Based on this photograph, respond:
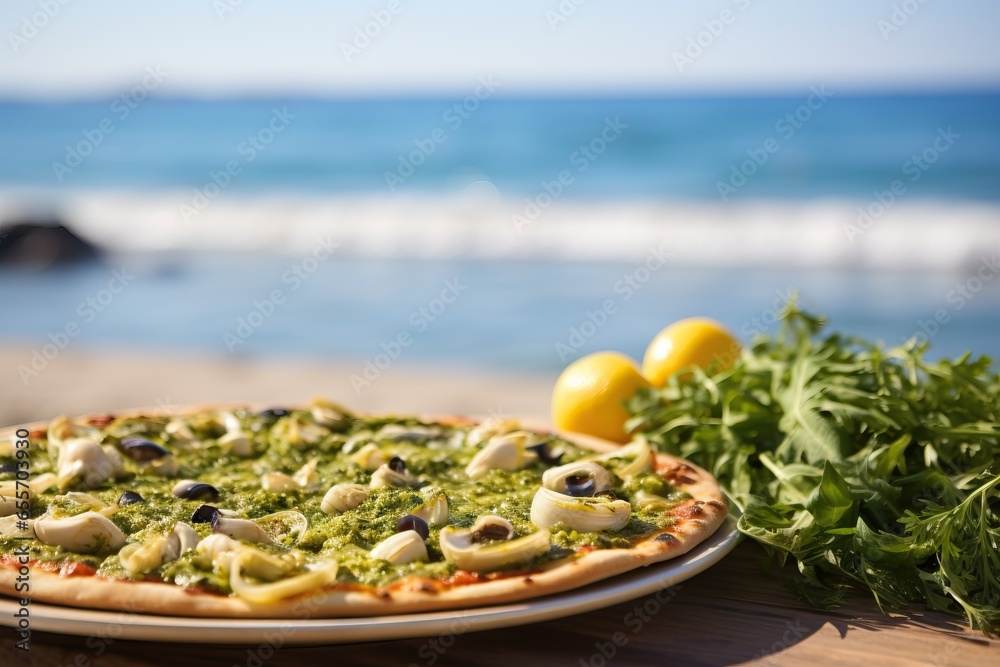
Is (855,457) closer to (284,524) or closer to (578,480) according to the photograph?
(578,480)

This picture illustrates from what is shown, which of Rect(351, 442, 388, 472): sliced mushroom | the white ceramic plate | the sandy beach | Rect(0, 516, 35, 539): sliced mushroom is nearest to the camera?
the white ceramic plate

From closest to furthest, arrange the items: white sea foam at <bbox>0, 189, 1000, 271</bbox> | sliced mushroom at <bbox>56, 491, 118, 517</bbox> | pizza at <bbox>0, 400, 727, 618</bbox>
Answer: pizza at <bbox>0, 400, 727, 618</bbox>, sliced mushroom at <bbox>56, 491, 118, 517</bbox>, white sea foam at <bbox>0, 189, 1000, 271</bbox>

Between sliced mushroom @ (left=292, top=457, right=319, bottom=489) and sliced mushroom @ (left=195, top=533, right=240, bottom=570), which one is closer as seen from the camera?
sliced mushroom @ (left=195, top=533, right=240, bottom=570)

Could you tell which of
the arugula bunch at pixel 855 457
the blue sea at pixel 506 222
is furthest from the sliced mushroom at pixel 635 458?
the blue sea at pixel 506 222

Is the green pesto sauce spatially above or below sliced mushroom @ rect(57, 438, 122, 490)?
below

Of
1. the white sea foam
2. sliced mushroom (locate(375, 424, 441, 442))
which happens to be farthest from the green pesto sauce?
the white sea foam

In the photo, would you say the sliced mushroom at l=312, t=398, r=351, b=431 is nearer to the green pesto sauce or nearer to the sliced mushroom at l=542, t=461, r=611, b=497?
the green pesto sauce

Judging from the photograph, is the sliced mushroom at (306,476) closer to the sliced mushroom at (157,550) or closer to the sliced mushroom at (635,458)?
the sliced mushroom at (157,550)

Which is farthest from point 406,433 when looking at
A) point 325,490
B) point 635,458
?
point 635,458
